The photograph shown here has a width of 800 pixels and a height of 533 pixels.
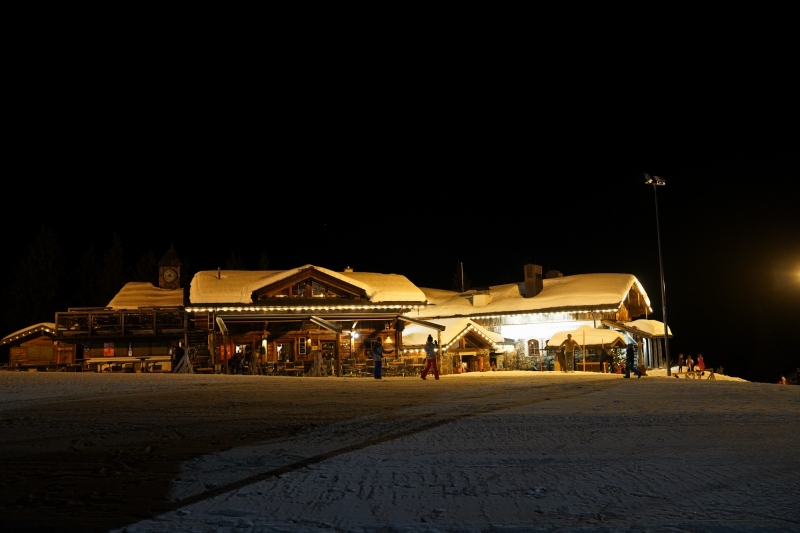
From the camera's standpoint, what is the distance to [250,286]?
37375 millimetres

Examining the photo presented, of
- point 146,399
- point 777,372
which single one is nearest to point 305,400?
point 146,399

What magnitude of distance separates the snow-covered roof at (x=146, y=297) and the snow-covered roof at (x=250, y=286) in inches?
242

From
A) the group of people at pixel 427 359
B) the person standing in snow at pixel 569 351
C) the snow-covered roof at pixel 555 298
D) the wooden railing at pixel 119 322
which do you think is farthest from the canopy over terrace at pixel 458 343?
the wooden railing at pixel 119 322

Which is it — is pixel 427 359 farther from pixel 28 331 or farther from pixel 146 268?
pixel 146 268

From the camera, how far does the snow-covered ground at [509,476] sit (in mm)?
5660

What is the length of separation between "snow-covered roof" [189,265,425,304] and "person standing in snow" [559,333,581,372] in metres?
7.73

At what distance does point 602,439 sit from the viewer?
9.21m

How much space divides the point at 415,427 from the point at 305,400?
15.7 ft

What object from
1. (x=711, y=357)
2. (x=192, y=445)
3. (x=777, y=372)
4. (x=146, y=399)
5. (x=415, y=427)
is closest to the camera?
(x=192, y=445)

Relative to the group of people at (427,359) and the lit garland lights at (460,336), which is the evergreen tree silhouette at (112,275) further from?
the group of people at (427,359)

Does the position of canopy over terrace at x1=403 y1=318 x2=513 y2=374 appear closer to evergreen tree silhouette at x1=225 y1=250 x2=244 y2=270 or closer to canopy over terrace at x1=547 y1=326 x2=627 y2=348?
canopy over terrace at x1=547 y1=326 x2=627 y2=348

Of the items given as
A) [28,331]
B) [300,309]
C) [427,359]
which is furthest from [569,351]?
[28,331]

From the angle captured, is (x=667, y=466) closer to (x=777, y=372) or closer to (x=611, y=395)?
(x=611, y=395)

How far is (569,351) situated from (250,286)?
16.8 metres
